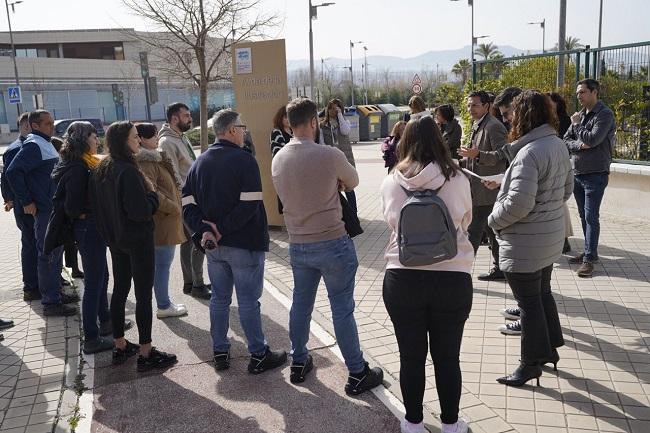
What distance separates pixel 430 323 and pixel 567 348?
193 cm

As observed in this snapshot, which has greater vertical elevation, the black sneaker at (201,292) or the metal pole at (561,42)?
the metal pole at (561,42)

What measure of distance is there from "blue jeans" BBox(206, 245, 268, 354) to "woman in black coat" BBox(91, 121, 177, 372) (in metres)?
0.51

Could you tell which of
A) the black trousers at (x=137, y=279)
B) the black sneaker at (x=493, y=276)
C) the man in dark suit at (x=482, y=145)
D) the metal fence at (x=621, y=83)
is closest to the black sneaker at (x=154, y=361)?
the black trousers at (x=137, y=279)

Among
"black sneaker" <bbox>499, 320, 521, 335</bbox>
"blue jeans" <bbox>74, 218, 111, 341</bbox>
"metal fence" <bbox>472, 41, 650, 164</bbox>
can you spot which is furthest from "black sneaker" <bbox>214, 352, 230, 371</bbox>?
"metal fence" <bbox>472, 41, 650, 164</bbox>

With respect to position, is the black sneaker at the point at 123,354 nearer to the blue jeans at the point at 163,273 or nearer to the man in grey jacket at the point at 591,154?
the blue jeans at the point at 163,273

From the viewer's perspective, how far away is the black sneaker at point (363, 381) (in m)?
4.10

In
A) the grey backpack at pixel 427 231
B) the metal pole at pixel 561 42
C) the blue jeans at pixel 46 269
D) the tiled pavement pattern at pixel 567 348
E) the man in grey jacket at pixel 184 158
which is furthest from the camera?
the metal pole at pixel 561 42

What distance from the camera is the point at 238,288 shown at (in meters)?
4.41

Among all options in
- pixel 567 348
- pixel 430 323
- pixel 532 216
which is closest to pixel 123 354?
pixel 430 323

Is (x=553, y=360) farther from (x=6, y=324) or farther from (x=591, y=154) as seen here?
(x=6, y=324)

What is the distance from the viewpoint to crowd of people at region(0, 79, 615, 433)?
3.27 metres

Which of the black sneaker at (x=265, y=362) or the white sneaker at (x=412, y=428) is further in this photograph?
the black sneaker at (x=265, y=362)

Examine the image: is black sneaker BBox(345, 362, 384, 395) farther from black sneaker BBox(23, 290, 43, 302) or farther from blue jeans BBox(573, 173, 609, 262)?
black sneaker BBox(23, 290, 43, 302)

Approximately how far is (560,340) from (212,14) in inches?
561
